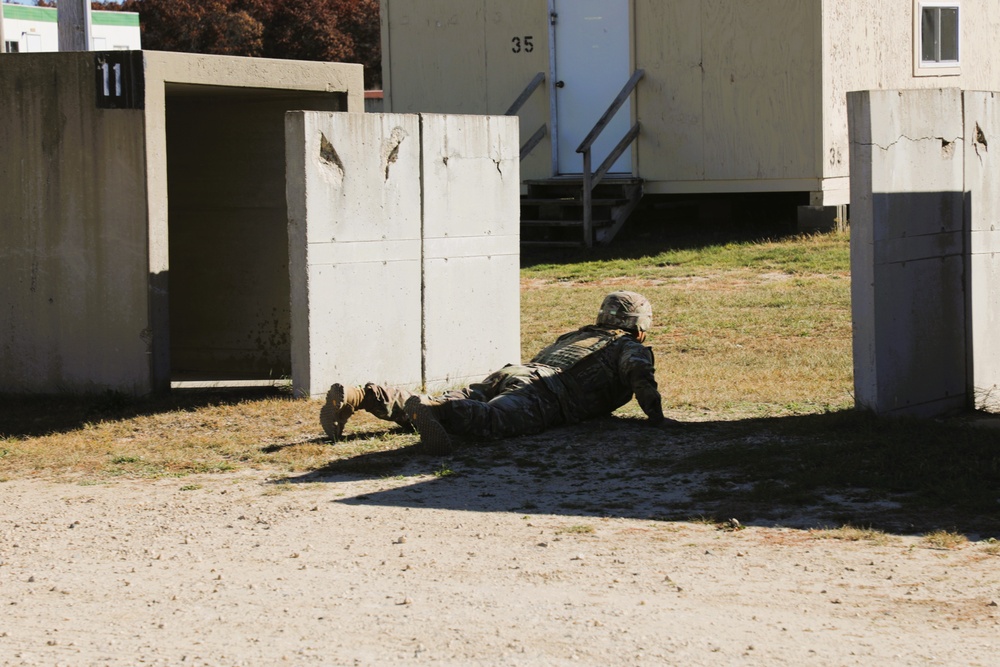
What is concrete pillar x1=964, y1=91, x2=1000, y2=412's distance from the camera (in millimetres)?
8445

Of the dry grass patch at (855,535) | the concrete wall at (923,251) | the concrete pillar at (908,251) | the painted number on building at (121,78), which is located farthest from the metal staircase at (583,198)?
the dry grass patch at (855,535)

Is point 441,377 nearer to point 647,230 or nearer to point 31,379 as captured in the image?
point 31,379

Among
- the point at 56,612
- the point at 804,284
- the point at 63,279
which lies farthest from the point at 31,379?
the point at 804,284

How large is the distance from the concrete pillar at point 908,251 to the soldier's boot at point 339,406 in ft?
9.63

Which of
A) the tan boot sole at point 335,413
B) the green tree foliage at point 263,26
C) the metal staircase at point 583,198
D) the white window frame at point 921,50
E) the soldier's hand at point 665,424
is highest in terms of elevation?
the green tree foliage at point 263,26

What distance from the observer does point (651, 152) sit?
690 inches

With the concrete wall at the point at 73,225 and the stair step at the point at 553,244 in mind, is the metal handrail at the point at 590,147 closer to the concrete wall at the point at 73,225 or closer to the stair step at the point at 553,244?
the stair step at the point at 553,244

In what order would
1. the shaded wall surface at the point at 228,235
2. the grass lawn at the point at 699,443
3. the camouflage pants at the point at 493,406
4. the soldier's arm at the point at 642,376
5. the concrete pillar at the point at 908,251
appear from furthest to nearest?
the shaded wall surface at the point at 228,235
the concrete pillar at the point at 908,251
the soldier's arm at the point at 642,376
the camouflage pants at the point at 493,406
the grass lawn at the point at 699,443

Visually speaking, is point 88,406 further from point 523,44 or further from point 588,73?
point 523,44

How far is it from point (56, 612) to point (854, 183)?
5084mm

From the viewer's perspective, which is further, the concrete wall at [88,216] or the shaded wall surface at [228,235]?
the shaded wall surface at [228,235]

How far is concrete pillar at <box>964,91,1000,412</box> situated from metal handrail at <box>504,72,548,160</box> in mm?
10031

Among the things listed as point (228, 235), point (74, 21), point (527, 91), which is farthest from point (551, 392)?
point (527, 91)

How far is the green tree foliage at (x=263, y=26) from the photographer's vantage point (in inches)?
1453
